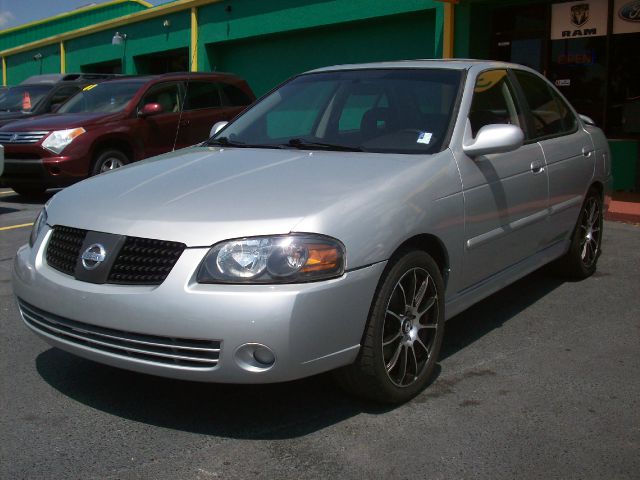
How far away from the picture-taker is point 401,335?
3.51 metres

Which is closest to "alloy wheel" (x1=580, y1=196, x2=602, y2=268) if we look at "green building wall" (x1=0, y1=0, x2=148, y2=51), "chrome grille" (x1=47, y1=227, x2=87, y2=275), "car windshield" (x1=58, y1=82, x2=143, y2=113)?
"chrome grille" (x1=47, y1=227, x2=87, y2=275)

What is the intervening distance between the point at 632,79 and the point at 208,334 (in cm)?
939

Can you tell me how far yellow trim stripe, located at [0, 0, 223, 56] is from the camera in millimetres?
18347

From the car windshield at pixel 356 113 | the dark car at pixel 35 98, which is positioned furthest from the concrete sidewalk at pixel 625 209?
the dark car at pixel 35 98

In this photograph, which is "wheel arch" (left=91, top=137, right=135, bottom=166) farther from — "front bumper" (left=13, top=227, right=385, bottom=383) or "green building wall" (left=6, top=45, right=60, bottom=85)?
"green building wall" (left=6, top=45, right=60, bottom=85)

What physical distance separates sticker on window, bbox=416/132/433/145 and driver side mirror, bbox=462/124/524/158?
187 millimetres

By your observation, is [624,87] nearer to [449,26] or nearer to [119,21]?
[449,26]

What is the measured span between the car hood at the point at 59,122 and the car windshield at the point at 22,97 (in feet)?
9.68

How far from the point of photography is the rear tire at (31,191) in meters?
10.5

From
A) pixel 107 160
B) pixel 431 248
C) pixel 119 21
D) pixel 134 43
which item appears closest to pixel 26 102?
pixel 107 160

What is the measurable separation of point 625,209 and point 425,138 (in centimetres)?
573

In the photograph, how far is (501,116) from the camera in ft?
15.3

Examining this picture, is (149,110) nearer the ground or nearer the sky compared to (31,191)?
nearer the sky

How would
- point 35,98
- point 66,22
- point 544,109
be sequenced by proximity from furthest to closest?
point 66,22 → point 35,98 → point 544,109
